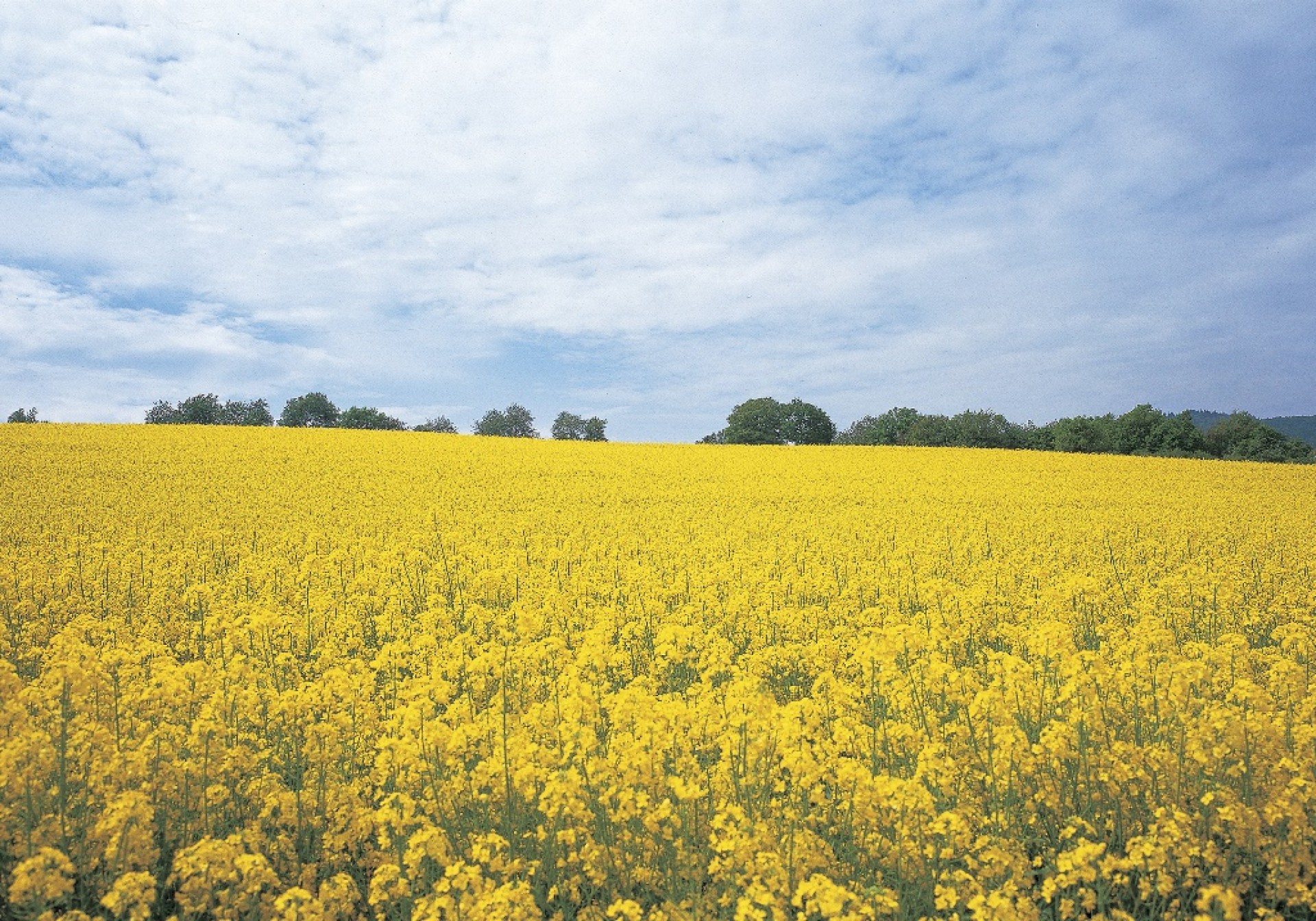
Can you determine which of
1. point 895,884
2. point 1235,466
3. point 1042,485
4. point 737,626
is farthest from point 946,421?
point 895,884

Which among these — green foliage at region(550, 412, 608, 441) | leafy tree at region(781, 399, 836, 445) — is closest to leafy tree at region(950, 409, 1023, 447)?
leafy tree at region(781, 399, 836, 445)

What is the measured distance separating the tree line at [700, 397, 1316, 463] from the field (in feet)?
175

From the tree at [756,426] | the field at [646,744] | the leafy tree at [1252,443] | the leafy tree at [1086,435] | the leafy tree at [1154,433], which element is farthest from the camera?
the tree at [756,426]

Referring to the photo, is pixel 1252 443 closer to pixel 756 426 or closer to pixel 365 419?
pixel 756 426

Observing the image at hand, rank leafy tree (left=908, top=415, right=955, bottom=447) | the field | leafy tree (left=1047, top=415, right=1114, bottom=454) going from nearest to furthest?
1. the field
2. leafy tree (left=1047, top=415, right=1114, bottom=454)
3. leafy tree (left=908, top=415, right=955, bottom=447)

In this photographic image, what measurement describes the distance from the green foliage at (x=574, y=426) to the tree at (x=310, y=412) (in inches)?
1079

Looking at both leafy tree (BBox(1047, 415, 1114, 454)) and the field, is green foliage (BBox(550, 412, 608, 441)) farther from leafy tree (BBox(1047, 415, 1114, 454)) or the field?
the field

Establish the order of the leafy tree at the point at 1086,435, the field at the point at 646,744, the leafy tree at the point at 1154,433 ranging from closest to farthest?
the field at the point at 646,744
the leafy tree at the point at 1154,433
the leafy tree at the point at 1086,435

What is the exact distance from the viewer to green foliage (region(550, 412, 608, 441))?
94.2m

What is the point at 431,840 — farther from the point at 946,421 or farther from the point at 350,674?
the point at 946,421

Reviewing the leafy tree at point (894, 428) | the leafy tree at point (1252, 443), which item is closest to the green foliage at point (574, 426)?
the leafy tree at point (894, 428)

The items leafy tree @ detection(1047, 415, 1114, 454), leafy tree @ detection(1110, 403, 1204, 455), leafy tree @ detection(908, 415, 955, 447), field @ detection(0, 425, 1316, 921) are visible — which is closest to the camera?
field @ detection(0, 425, 1316, 921)

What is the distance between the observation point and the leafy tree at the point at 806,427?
79188 mm

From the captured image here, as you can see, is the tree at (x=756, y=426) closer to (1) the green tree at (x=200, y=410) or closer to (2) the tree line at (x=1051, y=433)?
(2) the tree line at (x=1051, y=433)
